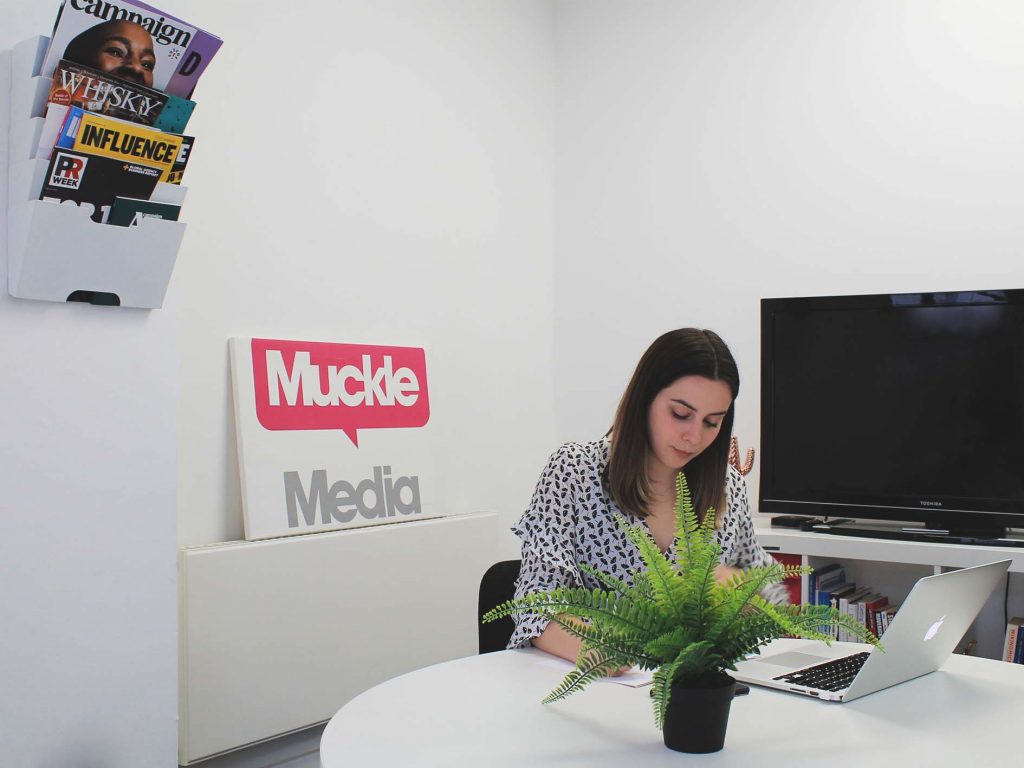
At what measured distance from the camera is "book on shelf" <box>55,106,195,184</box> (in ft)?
5.59

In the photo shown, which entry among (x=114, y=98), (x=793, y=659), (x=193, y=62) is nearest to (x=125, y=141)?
(x=114, y=98)

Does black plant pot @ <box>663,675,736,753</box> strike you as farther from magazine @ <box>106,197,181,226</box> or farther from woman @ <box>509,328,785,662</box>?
magazine @ <box>106,197,181,226</box>

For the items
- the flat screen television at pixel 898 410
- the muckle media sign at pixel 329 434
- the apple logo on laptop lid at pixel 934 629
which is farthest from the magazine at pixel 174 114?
the flat screen television at pixel 898 410

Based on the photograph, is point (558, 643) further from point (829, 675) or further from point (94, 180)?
point (94, 180)

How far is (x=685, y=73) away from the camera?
365 centimetres

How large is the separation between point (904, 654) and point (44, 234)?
163 centimetres

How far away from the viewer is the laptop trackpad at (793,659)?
1555 millimetres

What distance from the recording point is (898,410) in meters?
2.87

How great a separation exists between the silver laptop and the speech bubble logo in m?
1.66

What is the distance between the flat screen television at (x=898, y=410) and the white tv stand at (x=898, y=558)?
0.09m

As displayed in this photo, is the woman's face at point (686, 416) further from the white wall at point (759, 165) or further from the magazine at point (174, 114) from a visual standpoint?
the white wall at point (759, 165)

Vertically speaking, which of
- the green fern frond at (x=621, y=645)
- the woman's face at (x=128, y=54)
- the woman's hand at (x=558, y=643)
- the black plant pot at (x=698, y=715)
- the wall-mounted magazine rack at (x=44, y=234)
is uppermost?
the woman's face at (x=128, y=54)

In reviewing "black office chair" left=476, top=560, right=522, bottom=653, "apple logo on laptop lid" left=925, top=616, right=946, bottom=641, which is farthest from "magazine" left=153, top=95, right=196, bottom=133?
"apple logo on laptop lid" left=925, top=616, right=946, bottom=641

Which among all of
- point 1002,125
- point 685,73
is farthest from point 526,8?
point 1002,125
